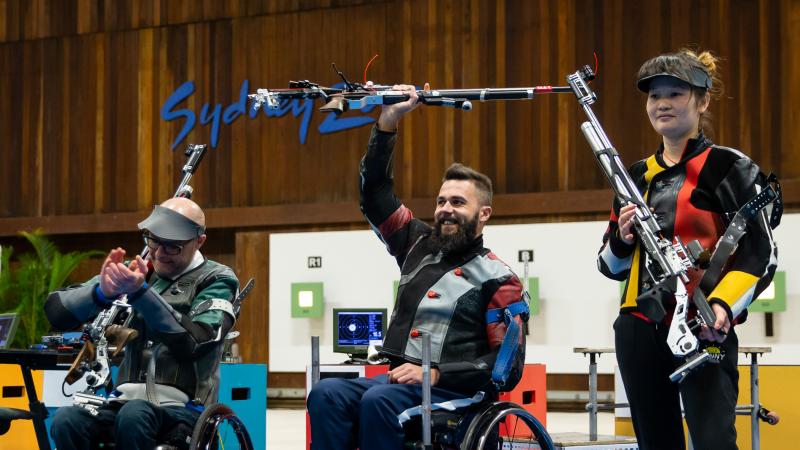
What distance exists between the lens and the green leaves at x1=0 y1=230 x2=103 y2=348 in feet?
43.5

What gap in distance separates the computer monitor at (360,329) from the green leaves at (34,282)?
25.1 ft

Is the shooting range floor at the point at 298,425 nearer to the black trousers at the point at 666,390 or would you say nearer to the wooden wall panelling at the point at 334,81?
the wooden wall panelling at the point at 334,81

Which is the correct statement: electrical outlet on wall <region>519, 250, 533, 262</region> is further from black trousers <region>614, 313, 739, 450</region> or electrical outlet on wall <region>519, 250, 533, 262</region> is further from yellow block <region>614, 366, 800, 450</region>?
black trousers <region>614, 313, 739, 450</region>

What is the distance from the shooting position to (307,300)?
40.9ft

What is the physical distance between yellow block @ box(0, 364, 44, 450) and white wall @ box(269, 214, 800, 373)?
17.8 ft

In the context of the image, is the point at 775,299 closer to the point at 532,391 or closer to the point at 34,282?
the point at 532,391

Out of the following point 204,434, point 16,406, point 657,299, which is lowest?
point 16,406

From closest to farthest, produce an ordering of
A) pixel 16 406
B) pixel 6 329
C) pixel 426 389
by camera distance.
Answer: pixel 426 389
pixel 6 329
pixel 16 406

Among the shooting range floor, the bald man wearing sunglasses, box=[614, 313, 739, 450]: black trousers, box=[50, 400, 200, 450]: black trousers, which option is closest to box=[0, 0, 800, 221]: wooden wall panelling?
the shooting range floor

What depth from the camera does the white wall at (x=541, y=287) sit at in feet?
35.1

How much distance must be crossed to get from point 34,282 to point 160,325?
10.4 meters

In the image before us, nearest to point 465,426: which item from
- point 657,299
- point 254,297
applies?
point 657,299

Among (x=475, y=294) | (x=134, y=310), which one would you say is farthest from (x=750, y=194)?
(x=134, y=310)

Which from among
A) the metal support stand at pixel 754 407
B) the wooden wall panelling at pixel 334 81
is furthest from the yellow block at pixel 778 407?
the wooden wall panelling at pixel 334 81
